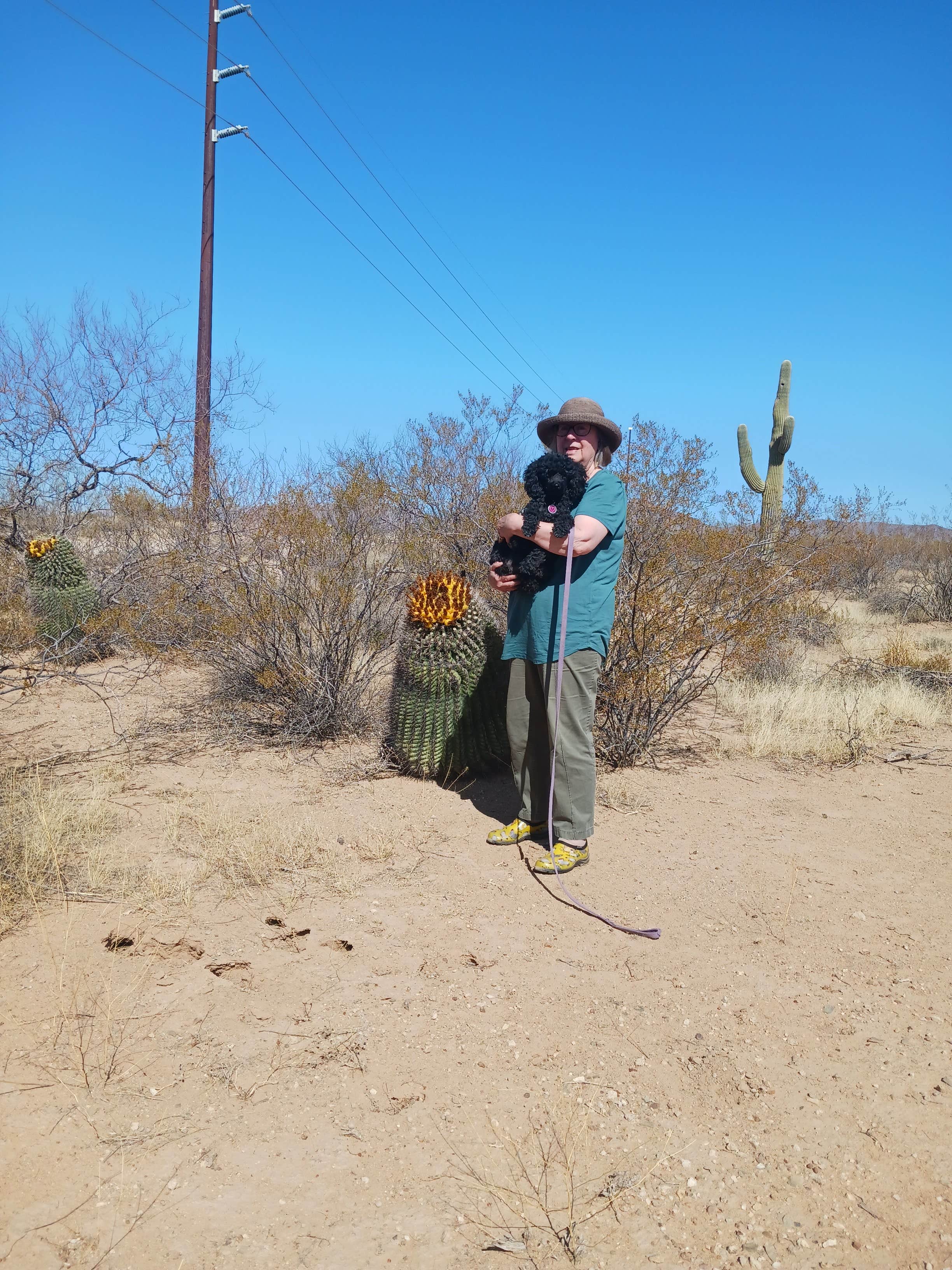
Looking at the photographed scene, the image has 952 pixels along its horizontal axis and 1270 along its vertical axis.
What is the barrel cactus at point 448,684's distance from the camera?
5.19 m

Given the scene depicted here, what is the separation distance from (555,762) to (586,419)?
1587 mm

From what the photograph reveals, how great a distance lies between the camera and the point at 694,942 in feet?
12.1

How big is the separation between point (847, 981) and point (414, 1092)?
5.60 feet

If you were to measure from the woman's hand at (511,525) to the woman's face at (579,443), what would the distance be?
41 cm

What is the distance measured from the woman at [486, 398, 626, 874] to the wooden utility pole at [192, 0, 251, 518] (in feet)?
24.9

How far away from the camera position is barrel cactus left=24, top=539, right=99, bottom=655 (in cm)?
891

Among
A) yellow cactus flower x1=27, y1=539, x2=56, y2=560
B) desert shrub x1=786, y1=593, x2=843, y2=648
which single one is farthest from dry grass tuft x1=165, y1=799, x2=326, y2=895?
yellow cactus flower x1=27, y1=539, x2=56, y2=560

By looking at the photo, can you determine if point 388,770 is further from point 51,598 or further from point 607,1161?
point 51,598

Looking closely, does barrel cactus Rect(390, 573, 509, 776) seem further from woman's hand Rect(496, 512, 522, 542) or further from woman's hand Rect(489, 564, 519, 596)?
woman's hand Rect(496, 512, 522, 542)

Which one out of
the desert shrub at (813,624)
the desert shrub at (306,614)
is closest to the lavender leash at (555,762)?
the desert shrub at (306,614)

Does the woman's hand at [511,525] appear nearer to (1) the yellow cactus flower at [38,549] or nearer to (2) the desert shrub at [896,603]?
(1) the yellow cactus flower at [38,549]

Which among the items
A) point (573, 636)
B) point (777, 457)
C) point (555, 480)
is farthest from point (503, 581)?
point (777, 457)

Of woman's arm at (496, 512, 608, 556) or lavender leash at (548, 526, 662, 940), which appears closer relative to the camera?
lavender leash at (548, 526, 662, 940)

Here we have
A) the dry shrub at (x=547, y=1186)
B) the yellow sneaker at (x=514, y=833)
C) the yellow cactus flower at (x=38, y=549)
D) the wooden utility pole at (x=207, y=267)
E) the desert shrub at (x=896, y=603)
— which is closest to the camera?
the dry shrub at (x=547, y=1186)
